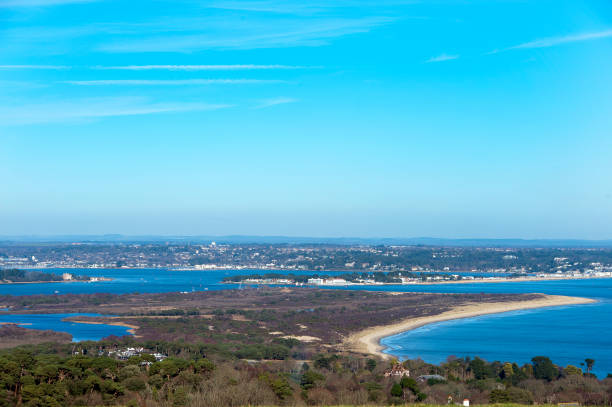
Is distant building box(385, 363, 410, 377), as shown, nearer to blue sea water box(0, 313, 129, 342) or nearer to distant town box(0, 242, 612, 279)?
blue sea water box(0, 313, 129, 342)

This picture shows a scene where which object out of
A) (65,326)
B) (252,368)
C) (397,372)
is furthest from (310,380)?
(65,326)

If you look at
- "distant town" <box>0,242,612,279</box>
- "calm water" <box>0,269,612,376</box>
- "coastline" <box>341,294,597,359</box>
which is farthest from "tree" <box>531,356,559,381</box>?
"distant town" <box>0,242,612,279</box>

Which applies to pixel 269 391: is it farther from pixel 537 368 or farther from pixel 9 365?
pixel 537 368

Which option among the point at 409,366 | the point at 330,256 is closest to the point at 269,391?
the point at 409,366

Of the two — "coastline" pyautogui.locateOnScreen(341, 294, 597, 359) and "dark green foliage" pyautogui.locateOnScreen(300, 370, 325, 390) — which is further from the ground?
"dark green foliage" pyautogui.locateOnScreen(300, 370, 325, 390)

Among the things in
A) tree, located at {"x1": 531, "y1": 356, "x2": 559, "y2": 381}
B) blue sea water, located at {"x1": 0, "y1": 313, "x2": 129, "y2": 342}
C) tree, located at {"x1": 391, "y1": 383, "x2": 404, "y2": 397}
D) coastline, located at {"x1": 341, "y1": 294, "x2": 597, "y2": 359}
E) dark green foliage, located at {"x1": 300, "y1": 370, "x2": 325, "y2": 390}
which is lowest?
blue sea water, located at {"x1": 0, "y1": 313, "x2": 129, "y2": 342}

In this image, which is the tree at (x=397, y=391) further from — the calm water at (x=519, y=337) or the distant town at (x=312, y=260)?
the distant town at (x=312, y=260)

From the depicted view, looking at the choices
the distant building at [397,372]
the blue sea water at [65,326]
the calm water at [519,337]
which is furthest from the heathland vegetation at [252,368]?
the calm water at [519,337]
